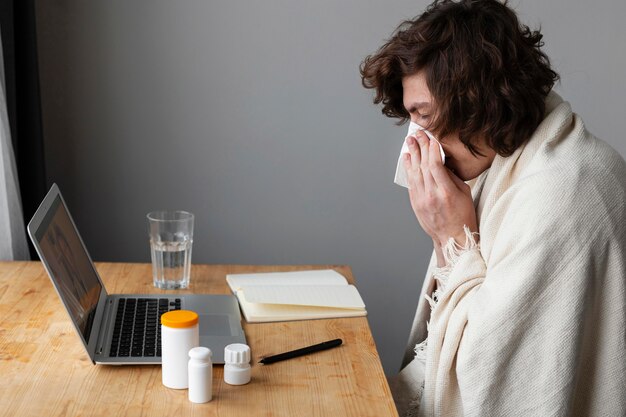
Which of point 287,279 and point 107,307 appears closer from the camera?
point 107,307

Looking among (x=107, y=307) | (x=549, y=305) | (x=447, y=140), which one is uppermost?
(x=447, y=140)

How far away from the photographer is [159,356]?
3.98ft

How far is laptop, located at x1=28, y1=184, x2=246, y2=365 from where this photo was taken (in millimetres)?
1190

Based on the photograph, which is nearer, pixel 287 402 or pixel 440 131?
pixel 287 402

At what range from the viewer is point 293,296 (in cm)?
150

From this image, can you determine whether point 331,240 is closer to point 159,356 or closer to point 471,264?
point 471,264

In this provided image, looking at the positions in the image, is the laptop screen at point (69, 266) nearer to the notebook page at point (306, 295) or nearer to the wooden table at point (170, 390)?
the wooden table at point (170, 390)

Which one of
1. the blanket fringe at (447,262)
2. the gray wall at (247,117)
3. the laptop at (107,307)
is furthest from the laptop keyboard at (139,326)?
the gray wall at (247,117)

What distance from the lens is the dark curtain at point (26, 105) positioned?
199 cm

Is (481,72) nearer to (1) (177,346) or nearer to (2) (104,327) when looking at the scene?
(1) (177,346)

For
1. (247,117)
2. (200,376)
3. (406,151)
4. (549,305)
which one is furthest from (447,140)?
(247,117)

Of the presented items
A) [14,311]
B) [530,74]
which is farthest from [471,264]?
[14,311]

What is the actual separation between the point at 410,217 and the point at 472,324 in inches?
46.2

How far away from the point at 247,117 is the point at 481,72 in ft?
3.65
